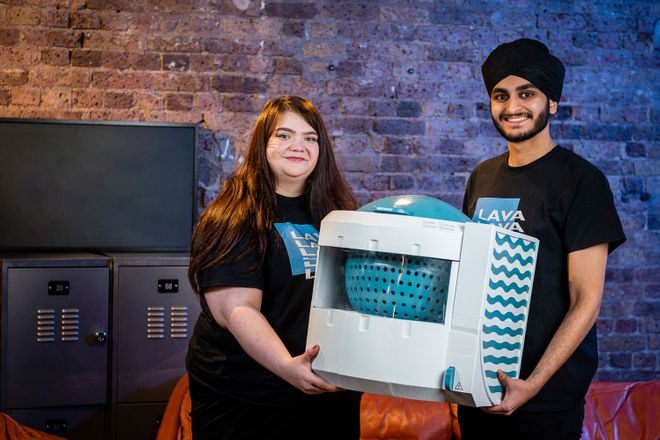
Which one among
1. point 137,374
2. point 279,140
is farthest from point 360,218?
point 137,374

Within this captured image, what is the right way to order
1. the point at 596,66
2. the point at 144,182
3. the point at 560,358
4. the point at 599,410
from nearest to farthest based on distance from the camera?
the point at 560,358
the point at 599,410
the point at 144,182
the point at 596,66

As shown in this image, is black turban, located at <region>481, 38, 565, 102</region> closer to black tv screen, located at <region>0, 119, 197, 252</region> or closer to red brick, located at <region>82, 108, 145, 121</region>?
black tv screen, located at <region>0, 119, 197, 252</region>

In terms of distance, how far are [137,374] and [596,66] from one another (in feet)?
7.81

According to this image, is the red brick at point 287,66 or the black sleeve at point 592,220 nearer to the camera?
the black sleeve at point 592,220

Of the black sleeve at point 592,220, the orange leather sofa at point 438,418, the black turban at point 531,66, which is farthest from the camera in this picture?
the orange leather sofa at point 438,418

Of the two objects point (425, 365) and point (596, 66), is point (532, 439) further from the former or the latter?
point (596, 66)

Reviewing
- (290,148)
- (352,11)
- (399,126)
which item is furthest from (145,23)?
(290,148)

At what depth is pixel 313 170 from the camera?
1818 millimetres

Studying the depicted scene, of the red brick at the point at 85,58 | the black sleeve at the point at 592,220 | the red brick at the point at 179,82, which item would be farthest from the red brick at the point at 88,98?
the black sleeve at the point at 592,220

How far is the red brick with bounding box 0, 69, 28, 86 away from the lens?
3.04 m

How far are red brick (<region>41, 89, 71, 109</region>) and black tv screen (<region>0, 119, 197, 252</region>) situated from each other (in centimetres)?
12

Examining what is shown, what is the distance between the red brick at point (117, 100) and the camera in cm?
311

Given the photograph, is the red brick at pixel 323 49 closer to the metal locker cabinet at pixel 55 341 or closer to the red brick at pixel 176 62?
the red brick at pixel 176 62

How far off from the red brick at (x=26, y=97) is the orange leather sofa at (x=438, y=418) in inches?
51.3
